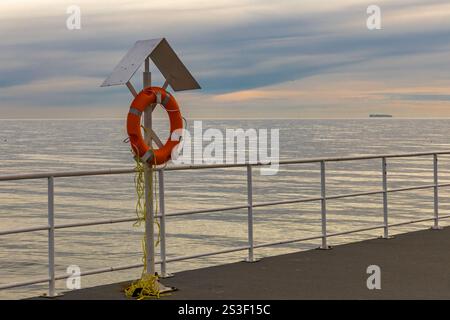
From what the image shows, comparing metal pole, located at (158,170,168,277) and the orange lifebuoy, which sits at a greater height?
the orange lifebuoy

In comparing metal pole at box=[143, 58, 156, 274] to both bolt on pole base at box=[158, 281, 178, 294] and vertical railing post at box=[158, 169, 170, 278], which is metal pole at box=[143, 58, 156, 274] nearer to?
bolt on pole base at box=[158, 281, 178, 294]

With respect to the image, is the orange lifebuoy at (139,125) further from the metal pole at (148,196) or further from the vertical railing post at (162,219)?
the vertical railing post at (162,219)

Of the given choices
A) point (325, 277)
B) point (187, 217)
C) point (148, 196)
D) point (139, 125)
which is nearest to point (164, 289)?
point (148, 196)

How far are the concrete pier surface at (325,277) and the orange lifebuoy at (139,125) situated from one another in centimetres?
107

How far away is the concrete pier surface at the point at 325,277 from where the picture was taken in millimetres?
6207

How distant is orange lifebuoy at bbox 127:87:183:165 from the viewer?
604cm

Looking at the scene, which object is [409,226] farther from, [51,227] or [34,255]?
[51,227]

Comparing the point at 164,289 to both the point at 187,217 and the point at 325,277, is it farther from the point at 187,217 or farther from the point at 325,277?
the point at 187,217

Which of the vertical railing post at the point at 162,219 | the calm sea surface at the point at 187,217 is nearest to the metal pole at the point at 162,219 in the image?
the vertical railing post at the point at 162,219

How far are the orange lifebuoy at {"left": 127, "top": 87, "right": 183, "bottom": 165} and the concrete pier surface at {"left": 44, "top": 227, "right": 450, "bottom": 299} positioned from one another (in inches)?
42.2

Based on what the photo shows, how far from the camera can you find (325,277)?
6.93 m

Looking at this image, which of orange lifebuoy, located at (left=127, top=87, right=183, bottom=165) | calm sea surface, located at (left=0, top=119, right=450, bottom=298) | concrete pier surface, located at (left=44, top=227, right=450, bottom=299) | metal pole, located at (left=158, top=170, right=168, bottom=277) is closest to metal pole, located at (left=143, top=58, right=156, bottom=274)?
orange lifebuoy, located at (left=127, top=87, right=183, bottom=165)

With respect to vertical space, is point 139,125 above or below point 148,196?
above

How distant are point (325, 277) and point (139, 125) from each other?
2.13 metres
